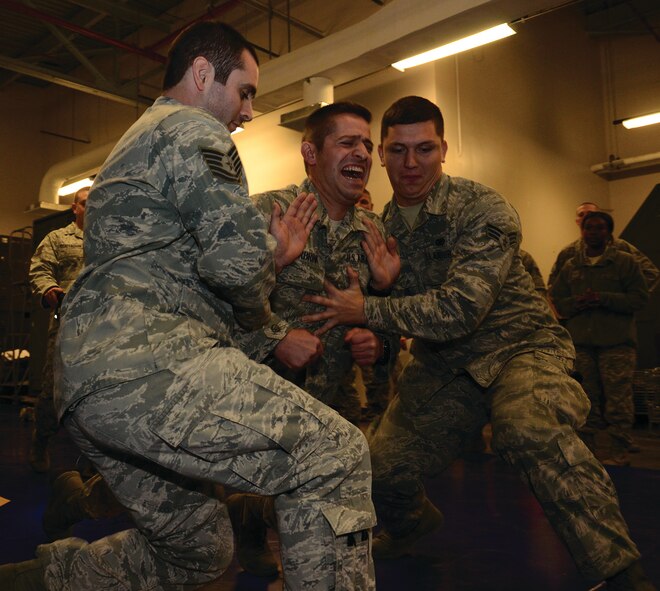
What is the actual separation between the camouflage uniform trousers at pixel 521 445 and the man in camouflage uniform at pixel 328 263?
266 millimetres

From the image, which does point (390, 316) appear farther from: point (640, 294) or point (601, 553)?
point (640, 294)

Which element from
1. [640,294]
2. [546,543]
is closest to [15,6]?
[640,294]

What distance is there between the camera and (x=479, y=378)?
2.25 m

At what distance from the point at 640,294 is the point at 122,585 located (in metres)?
4.49

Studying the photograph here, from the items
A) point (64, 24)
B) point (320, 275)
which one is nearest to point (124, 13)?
point (64, 24)

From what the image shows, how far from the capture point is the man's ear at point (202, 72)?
1560 mm

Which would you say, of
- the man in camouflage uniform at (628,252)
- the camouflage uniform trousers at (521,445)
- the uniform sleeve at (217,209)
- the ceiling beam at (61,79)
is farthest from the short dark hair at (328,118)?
the ceiling beam at (61,79)

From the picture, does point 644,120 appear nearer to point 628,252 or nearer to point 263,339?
point 628,252

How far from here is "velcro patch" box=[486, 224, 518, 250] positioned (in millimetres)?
2199

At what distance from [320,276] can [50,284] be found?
9.75ft

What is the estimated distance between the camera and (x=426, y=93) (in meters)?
6.38

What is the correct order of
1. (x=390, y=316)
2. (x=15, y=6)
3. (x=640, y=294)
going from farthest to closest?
1. (x=15, y=6)
2. (x=640, y=294)
3. (x=390, y=316)

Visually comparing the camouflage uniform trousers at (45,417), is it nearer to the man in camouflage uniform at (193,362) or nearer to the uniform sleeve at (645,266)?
the man in camouflage uniform at (193,362)

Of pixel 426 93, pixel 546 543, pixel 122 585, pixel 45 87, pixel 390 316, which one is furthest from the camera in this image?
pixel 45 87
